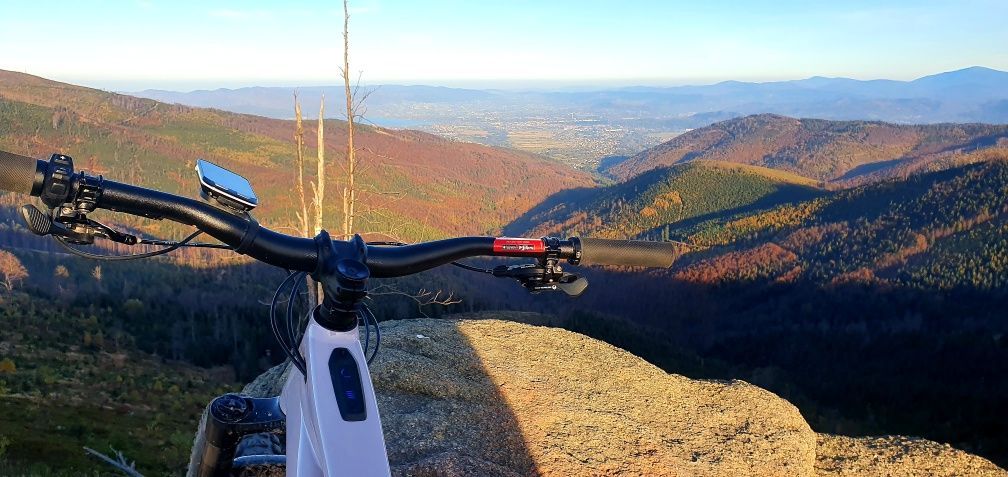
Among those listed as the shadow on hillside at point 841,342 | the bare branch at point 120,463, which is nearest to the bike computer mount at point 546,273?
the bare branch at point 120,463

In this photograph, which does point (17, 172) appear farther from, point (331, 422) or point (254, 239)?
point (331, 422)

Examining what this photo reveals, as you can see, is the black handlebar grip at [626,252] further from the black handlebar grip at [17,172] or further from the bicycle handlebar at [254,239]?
the black handlebar grip at [17,172]

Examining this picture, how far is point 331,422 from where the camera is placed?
2.14 meters

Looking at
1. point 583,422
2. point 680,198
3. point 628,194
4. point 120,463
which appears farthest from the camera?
point 628,194

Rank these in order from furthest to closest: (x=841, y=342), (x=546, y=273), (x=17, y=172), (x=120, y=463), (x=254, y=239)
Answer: (x=841, y=342) → (x=120, y=463) → (x=546, y=273) → (x=254, y=239) → (x=17, y=172)

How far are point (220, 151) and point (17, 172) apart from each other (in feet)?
562

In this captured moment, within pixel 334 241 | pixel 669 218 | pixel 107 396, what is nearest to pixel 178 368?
pixel 107 396

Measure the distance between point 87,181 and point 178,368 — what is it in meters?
45.3

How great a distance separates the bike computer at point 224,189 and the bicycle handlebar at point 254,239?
9cm

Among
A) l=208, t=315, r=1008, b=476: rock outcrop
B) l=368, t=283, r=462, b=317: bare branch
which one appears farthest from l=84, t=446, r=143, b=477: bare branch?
l=368, t=283, r=462, b=317: bare branch

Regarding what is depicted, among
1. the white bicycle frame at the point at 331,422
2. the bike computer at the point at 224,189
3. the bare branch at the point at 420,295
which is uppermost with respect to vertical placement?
the bike computer at the point at 224,189

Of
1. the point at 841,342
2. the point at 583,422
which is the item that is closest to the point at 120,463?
the point at 583,422

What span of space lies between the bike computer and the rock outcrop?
3.49 metres

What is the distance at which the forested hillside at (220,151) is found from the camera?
431ft
